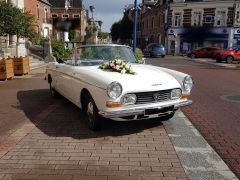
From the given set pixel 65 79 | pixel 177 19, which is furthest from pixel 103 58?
pixel 177 19

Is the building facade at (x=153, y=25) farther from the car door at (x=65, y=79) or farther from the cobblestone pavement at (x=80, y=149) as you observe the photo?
the cobblestone pavement at (x=80, y=149)

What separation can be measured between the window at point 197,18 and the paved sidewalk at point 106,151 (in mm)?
38136

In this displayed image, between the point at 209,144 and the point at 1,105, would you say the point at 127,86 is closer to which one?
the point at 209,144

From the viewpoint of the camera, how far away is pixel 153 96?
16.4 feet

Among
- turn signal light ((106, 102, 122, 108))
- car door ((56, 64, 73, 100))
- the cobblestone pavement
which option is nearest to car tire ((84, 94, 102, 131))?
the cobblestone pavement

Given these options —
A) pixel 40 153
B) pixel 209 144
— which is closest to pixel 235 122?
pixel 209 144

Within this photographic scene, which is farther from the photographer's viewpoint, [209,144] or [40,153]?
[209,144]

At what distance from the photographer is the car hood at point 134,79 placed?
484 centimetres

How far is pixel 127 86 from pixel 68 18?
5366cm

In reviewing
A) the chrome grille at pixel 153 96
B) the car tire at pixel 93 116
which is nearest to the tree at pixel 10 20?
the car tire at pixel 93 116

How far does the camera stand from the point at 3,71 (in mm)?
11648

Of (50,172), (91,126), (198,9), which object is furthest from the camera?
(198,9)

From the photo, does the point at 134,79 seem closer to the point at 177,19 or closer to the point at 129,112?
the point at 129,112

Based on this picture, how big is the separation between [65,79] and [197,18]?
127ft
